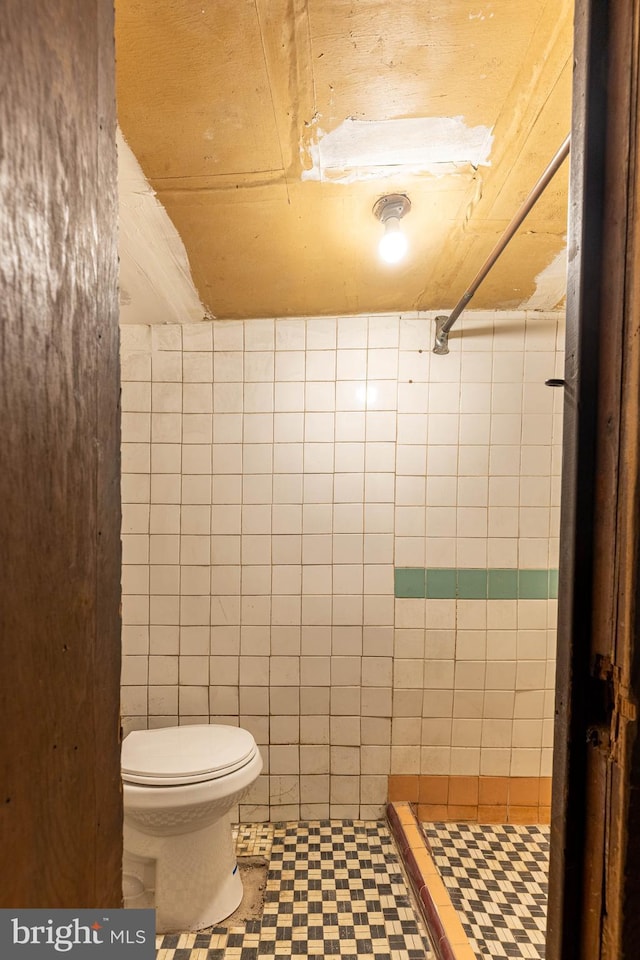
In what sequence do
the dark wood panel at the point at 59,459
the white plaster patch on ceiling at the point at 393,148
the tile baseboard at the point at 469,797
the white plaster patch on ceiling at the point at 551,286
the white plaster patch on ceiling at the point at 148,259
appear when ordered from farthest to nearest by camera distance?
the tile baseboard at the point at 469,797 → the white plaster patch on ceiling at the point at 551,286 → the white plaster patch on ceiling at the point at 148,259 → the white plaster patch on ceiling at the point at 393,148 → the dark wood panel at the point at 59,459

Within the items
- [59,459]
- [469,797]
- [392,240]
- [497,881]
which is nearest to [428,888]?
[497,881]

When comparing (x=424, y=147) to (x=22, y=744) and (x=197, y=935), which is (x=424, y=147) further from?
(x=197, y=935)

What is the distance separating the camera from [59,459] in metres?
0.40

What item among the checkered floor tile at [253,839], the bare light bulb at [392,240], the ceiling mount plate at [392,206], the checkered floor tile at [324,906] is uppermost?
the ceiling mount plate at [392,206]

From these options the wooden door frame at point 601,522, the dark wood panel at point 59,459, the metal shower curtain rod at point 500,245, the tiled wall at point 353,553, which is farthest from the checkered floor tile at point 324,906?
the metal shower curtain rod at point 500,245

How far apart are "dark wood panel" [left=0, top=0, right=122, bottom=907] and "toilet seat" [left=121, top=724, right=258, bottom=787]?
3.57ft

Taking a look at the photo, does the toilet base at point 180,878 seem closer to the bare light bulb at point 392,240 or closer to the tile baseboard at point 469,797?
the tile baseboard at point 469,797

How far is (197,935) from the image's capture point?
1.45 meters

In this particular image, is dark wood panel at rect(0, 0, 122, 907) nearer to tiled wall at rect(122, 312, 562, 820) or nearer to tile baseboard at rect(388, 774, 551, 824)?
tiled wall at rect(122, 312, 562, 820)

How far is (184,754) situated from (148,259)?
1.56m

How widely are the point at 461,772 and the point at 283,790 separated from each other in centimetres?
71

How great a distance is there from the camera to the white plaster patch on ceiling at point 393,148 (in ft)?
3.37

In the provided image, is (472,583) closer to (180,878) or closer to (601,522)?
(180,878)

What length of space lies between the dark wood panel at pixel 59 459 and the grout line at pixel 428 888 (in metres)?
1.32
